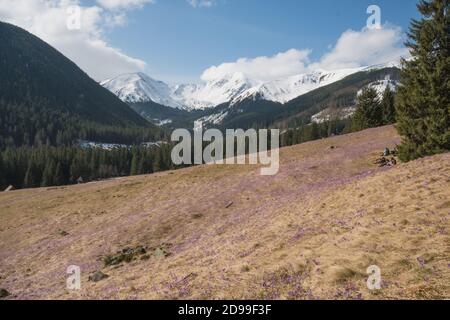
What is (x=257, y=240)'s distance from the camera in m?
18.9

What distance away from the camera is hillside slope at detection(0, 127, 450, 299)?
12211 millimetres

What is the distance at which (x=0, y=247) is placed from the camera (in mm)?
31359

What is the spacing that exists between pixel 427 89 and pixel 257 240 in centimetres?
2307

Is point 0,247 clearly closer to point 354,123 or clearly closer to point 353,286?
point 353,286

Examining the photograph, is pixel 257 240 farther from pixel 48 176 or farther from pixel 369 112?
pixel 48 176

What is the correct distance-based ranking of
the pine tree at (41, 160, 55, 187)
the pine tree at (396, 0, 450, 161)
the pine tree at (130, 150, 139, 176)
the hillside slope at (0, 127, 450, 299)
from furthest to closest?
1. the pine tree at (130, 150, 139, 176)
2. the pine tree at (41, 160, 55, 187)
3. the pine tree at (396, 0, 450, 161)
4. the hillside slope at (0, 127, 450, 299)

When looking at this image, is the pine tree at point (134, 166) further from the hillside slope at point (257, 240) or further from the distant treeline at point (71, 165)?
the hillside slope at point (257, 240)

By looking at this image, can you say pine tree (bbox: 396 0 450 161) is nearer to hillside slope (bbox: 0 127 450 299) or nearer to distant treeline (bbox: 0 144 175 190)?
hillside slope (bbox: 0 127 450 299)

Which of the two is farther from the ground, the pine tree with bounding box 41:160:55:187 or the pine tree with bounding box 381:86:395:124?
the pine tree with bounding box 381:86:395:124

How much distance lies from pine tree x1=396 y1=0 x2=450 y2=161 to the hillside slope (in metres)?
4.81

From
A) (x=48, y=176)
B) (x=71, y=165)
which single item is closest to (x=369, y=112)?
(x=48, y=176)

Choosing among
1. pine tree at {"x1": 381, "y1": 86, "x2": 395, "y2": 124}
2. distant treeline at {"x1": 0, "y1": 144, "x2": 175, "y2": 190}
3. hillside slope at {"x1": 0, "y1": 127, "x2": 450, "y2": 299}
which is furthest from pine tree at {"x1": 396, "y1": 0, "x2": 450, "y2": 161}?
distant treeline at {"x1": 0, "y1": 144, "x2": 175, "y2": 190}

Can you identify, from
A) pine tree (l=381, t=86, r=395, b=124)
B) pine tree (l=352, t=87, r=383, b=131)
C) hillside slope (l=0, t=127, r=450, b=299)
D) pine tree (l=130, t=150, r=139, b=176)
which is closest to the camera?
hillside slope (l=0, t=127, r=450, b=299)
